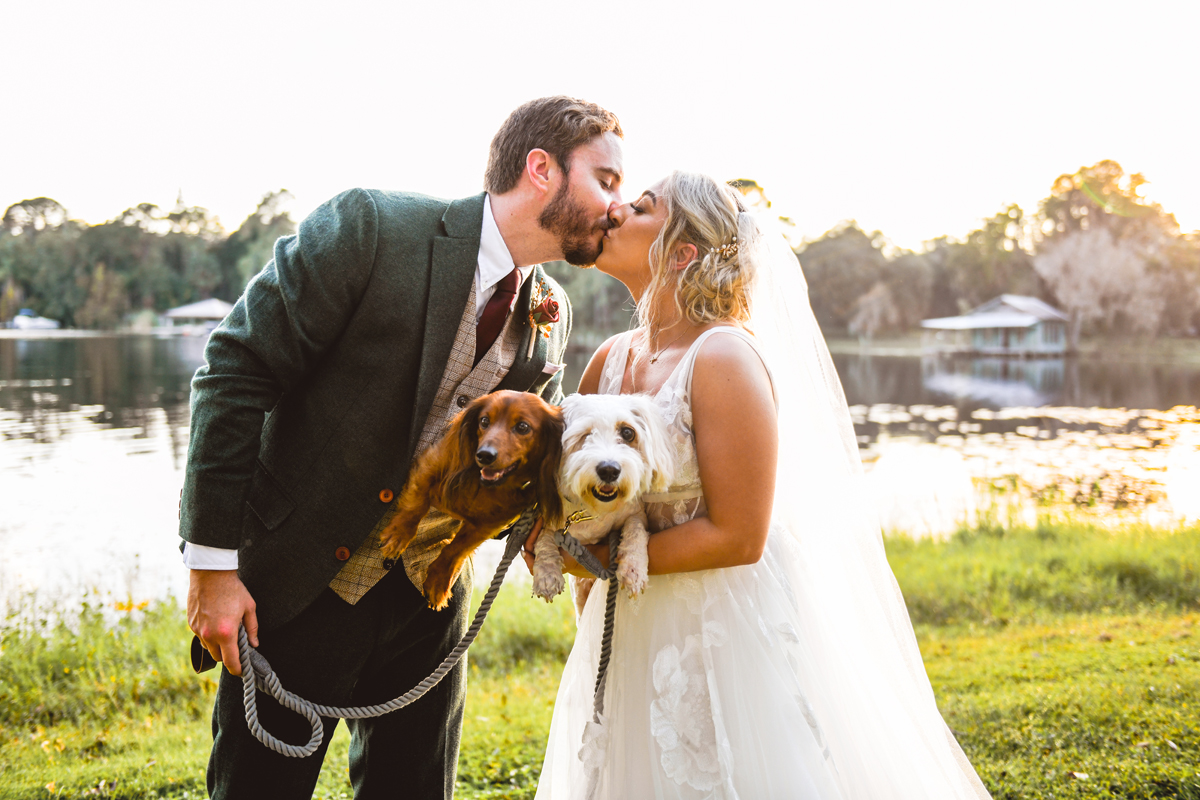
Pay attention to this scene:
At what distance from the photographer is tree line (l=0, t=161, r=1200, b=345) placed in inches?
1914

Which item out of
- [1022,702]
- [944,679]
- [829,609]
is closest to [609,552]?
[829,609]

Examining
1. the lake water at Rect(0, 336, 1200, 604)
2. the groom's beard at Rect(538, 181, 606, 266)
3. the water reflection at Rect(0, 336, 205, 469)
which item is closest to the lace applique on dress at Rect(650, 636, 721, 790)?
the groom's beard at Rect(538, 181, 606, 266)

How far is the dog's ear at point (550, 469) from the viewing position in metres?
2.19

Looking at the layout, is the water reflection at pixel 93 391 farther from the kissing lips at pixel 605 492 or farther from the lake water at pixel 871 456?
the kissing lips at pixel 605 492

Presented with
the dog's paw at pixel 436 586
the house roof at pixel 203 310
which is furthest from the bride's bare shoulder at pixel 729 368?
the house roof at pixel 203 310

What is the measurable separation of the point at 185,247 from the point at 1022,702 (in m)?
66.7

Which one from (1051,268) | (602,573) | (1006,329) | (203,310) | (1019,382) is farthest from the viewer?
(203,310)

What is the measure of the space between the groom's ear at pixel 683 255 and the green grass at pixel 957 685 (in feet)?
10.9

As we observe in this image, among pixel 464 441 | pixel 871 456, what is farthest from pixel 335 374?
pixel 871 456

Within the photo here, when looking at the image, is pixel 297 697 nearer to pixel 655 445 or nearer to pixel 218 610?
pixel 218 610

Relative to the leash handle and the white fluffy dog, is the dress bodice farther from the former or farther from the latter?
the leash handle

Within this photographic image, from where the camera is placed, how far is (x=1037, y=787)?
4219 millimetres

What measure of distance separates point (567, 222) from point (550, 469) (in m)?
1.08

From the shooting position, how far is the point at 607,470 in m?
2.10
